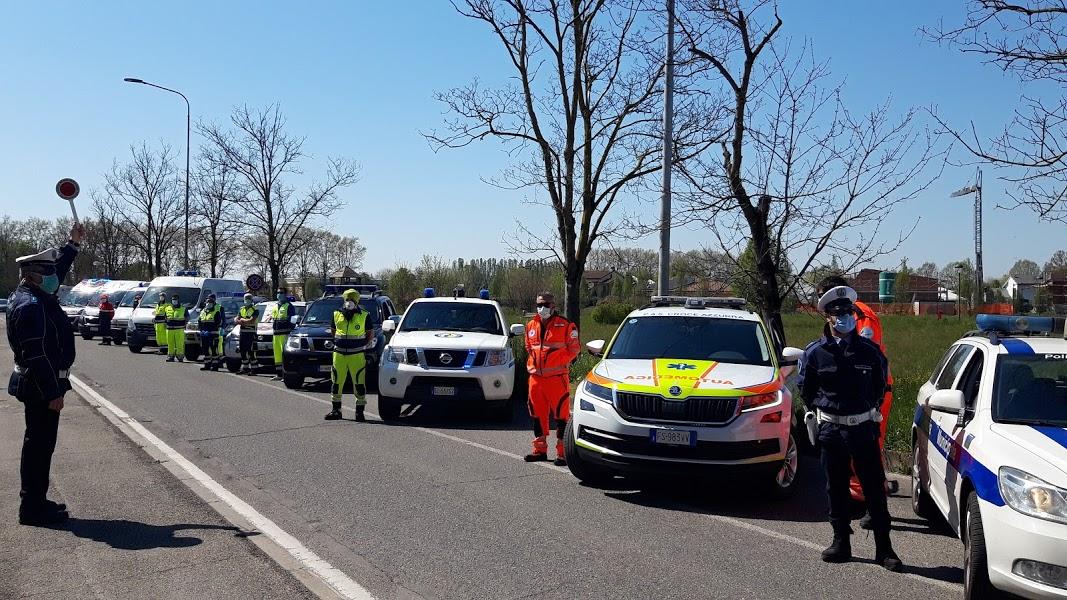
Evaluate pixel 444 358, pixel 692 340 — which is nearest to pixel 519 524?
pixel 692 340

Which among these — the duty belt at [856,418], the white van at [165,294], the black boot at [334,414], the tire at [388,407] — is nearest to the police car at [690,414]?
the duty belt at [856,418]

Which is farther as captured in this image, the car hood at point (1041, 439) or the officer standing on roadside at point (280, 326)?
the officer standing on roadside at point (280, 326)

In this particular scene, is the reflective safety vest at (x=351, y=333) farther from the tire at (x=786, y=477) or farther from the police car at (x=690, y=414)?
the tire at (x=786, y=477)

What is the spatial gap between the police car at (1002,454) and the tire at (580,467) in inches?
106

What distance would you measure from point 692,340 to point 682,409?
1.55 m

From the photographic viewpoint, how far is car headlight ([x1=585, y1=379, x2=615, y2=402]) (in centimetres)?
805

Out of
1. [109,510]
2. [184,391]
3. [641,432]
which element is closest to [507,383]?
[641,432]

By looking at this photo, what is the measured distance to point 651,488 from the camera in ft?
28.0

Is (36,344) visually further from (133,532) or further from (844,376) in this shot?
(844,376)

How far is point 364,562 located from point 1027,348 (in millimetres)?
4630

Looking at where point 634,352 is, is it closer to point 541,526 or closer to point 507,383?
point 541,526

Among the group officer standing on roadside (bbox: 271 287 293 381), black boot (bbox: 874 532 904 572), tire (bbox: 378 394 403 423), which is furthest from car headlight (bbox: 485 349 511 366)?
officer standing on roadside (bbox: 271 287 293 381)

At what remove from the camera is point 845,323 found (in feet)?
20.7

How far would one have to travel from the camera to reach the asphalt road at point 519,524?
5.69 m
